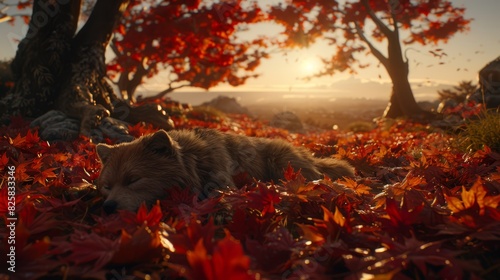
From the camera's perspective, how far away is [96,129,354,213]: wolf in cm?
306

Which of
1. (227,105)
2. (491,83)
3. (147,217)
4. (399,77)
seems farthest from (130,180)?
(227,105)

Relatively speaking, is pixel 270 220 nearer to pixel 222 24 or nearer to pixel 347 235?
pixel 347 235

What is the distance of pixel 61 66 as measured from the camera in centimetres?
927

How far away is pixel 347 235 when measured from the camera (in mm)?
1886

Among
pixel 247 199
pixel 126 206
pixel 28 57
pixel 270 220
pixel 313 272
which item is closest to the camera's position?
pixel 313 272

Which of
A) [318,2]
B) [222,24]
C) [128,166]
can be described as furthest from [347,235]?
[318,2]

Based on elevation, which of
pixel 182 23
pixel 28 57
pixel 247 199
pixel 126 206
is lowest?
pixel 126 206

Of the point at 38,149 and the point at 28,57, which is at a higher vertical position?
the point at 28,57

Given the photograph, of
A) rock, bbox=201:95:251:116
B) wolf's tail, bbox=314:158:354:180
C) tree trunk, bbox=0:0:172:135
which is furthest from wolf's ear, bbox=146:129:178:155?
rock, bbox=201:95:251:116

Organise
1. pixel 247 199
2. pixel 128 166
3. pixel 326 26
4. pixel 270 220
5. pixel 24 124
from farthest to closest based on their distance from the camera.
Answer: pixel 326 26 < pixel 24 124 < pixel 128 166 < pixel 247 199 < pixel 270 220

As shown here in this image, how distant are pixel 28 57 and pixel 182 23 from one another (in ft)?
27.2

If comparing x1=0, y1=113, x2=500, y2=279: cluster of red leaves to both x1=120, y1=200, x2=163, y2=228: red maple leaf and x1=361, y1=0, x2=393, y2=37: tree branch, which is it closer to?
x1=120, y1=200, x2=163, y2=228: red maple leaf

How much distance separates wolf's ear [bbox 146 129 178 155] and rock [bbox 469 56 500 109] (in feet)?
40.5

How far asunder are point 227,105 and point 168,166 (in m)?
37.7
